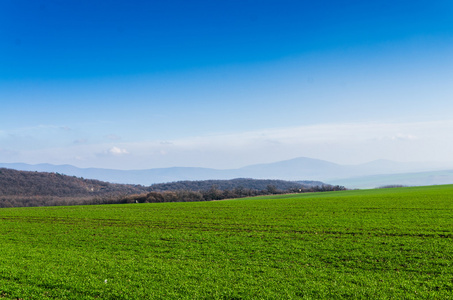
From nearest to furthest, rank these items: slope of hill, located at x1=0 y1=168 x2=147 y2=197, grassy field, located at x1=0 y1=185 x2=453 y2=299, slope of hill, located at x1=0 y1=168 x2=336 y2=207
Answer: grassy field, located at x1=0 y1=185 x2=453 y2=299 → slope of hill, located at x1=0 y1=168 x2=336 y2=207 → slope of hill, located at x1=0 y1=168 x2=147 y2=197

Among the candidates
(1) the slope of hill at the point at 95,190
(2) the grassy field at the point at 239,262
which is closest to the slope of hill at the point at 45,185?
(1) the slope of hill at the point at 95,190

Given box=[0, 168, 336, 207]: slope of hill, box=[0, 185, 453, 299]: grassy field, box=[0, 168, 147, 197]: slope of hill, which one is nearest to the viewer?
box=[0, 185, 453, 299]: grassy field

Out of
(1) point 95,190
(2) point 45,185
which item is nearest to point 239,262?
(2) point 45,185

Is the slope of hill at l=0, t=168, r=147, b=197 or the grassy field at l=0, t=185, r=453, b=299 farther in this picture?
the slope of hill at l=0, t=168, r=147, b=197

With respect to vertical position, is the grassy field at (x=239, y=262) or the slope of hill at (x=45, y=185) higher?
the slope of hill at (x=45, y=185)

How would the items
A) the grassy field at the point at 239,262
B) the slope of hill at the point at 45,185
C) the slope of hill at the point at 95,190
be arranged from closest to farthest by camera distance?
the grassy field at the point at 239,262 → the slope of hill at the point at 95,190 → the slope of hill at the point at 45,185

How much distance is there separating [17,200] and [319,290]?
293 feet

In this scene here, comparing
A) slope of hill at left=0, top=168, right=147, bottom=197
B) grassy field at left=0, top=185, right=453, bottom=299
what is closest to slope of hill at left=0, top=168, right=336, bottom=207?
slope of hill at left=0, top=168, right=147, bottom=197

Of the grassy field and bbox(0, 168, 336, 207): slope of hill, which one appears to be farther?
bbox(0, 168, 336, 207): slope of hill

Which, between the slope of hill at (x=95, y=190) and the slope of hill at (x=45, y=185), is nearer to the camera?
the slope of hill at (x=95, y=190)

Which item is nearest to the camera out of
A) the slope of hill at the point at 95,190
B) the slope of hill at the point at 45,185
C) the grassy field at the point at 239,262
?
the grassy field at the point at 239,262

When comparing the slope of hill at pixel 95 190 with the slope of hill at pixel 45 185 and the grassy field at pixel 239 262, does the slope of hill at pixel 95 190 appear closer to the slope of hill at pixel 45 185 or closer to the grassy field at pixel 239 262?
the slope of hill at pixel 45 185

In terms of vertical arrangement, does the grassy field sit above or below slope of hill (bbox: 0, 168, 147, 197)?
below

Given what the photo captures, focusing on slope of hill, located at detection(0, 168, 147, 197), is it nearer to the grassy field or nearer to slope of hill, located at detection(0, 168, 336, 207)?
Result: slope of hill, located at detection(0, 168, 336, 207)
